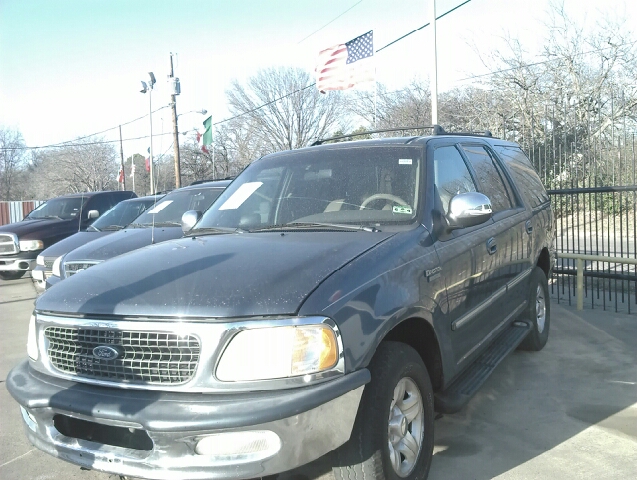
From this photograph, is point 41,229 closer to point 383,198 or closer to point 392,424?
point 383,198

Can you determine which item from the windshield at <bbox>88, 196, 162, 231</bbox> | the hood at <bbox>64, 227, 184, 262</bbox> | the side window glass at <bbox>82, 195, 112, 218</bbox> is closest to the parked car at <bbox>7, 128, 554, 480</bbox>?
the hood at <bbox>64, 227, 184, 262</bbox>

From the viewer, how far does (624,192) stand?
7.71m

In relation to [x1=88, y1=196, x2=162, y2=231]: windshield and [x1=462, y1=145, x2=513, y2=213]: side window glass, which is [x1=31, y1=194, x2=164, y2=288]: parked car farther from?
[x1=462, y1=145, x2=513, y2=213]: side window glass

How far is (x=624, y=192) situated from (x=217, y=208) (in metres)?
5.76

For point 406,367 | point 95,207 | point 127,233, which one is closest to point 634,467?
point 406,367

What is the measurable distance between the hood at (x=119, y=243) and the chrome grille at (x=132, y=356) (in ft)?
12.9

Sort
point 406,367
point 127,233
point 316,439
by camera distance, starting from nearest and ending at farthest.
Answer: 1. point 316,439
2. point 406,367
3. point 127,233

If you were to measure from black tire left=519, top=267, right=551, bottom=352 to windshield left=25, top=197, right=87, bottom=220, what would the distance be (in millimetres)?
10075

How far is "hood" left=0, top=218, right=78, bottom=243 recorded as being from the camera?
468 inches

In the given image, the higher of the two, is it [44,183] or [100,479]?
[44,183]

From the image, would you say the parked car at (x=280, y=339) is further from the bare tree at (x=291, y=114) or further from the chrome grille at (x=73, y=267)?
the bare tree at (x=291, y=114)

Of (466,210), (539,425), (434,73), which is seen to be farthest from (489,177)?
(434,73)

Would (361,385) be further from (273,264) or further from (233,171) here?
(233,171)

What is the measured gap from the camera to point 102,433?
2676mm
